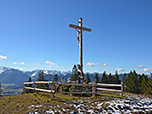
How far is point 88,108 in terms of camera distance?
9.48m

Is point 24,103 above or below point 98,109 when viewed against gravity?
above

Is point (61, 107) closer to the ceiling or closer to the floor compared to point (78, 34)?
closer to the floor

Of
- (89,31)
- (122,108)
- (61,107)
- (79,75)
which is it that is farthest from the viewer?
(89,31)

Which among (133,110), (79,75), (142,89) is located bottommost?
(142,89)

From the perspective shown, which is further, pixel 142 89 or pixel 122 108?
pixel 142 89

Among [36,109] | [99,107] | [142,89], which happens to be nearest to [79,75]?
[99,107]

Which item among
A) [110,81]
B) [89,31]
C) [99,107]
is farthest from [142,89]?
[99,107]

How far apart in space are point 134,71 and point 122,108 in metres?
73.8

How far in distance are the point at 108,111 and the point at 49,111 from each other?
407 centimetres

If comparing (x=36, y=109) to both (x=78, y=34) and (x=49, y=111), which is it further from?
(x=78, y=34)

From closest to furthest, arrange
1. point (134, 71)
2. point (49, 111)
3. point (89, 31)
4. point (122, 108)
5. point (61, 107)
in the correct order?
point (49, 111), point (61, 107), point (122, 108), point (89, 31), point (134, 71)

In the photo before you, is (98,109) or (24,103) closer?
(98,109)

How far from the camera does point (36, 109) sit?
880 centimetres

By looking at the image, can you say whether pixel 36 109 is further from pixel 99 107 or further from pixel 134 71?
pixel 134 71
